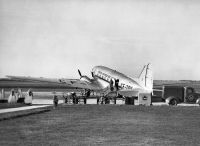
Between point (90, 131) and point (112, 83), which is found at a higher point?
point (112, 83)

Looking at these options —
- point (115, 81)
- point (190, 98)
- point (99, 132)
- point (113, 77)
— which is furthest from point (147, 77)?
point (99, 132)

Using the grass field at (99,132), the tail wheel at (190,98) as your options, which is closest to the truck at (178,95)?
the tail wheel at (190,98)

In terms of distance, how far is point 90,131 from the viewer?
20938 mm

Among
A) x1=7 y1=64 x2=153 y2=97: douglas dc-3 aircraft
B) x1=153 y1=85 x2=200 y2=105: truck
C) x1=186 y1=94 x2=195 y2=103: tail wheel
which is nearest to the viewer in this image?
x1=153 y1=85 x2=200 y2=105: truck

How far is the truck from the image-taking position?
4666cm

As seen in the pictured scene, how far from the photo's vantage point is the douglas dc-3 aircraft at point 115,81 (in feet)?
157

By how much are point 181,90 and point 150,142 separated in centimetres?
3092

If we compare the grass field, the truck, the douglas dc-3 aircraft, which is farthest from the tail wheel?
the grass field

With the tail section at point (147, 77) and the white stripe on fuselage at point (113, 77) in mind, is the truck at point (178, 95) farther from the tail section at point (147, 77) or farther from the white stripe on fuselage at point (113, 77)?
the white stripe on fuselage at point (113, 77)

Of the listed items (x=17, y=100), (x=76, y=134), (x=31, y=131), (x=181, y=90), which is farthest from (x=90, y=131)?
(x=181, y=90)

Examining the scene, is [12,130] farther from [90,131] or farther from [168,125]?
[168,125]

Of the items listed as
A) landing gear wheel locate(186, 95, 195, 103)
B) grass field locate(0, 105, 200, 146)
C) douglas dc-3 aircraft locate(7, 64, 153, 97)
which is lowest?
grass field locate(0, 105, 200, 146)

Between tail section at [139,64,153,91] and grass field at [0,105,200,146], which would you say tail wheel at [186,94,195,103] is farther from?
grass field at [0,105,200,146]

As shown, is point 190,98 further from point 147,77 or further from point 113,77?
point 113,77
